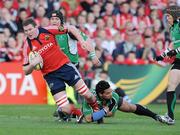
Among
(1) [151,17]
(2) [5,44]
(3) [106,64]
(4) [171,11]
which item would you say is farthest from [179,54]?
(1) [151,17]

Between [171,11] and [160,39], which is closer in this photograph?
[171,11]

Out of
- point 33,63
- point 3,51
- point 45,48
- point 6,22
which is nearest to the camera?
point 33,63

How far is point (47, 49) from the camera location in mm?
13883

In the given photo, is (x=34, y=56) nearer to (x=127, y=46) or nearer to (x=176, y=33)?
(x=176, y=33)

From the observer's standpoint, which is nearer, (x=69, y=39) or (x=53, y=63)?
(x=53, y=63)

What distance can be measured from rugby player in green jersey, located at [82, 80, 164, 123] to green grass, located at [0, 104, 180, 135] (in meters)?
0.19

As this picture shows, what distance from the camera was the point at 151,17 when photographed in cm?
Result: 2555

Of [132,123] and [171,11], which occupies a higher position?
[171,11]

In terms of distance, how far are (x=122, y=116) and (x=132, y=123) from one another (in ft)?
6.98

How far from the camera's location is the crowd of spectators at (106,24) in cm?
2234

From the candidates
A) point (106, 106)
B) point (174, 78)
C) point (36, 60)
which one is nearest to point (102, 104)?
point (106, 106)

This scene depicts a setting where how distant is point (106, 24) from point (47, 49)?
34.5 ft

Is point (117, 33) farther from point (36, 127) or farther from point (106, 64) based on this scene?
point (36, 127)

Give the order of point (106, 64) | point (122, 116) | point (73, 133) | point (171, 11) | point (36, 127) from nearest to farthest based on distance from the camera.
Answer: point (73, 133), point (36, 127), point (171, 11), point (122, 116), point (106, 64)
